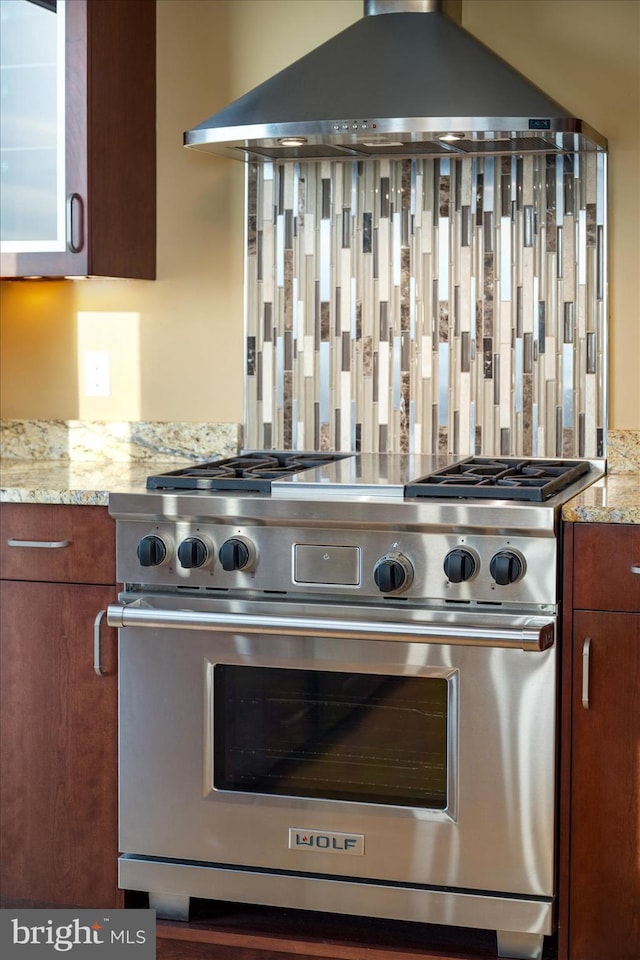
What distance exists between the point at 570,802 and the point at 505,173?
1443 millimetres

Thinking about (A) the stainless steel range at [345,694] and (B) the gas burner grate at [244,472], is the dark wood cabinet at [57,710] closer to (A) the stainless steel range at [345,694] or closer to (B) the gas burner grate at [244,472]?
(A) the stainless steel range at [345,694]

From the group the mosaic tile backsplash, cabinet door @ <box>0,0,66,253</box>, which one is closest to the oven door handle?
the mosaic tile backsplash

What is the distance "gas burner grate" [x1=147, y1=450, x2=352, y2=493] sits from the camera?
7.75 ft

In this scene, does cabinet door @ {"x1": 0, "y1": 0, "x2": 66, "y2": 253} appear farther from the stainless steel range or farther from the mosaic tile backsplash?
the stainless steel range

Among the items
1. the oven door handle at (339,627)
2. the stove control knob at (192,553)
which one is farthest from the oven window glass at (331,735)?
the stove control knob at (192,553)

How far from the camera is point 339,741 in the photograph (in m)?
2.32

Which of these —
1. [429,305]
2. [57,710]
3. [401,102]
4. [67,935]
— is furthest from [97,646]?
[401,102]

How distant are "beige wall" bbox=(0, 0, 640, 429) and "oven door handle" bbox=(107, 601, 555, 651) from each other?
2.70 ft

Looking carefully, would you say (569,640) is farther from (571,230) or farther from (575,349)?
(571,230)

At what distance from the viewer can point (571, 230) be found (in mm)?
2781

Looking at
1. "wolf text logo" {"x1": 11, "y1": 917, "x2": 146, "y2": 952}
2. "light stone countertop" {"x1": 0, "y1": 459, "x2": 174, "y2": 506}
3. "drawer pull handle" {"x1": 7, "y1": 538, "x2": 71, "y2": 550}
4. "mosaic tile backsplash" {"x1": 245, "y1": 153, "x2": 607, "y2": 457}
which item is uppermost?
"mosaic tile backsplash" {"x1": 245, "y1": 153, "x2": 607, "y2": 457}

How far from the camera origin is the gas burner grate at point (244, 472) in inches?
93.0

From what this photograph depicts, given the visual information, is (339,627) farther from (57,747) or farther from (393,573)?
(57,747)

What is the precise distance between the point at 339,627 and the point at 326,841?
0.43 meters
